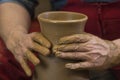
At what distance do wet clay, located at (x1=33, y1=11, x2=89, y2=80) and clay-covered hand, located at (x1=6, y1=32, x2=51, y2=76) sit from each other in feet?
0.07

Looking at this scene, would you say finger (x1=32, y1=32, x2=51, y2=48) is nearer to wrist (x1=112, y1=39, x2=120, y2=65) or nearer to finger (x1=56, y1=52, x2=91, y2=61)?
finger (x1=56, y1=52, x2=91, y2=61)

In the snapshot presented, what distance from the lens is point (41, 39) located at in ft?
2.90

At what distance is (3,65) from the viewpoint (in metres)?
1.14

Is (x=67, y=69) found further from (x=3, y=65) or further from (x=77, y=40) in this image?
(x=3, y=65)

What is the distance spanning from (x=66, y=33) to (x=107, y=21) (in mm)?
462

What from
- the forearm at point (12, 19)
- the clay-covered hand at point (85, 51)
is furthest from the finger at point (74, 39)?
the forearm at point (12, 19)

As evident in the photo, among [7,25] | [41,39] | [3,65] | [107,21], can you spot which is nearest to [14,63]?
[3,65]

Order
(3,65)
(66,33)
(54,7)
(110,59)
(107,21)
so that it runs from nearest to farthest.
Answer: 1. (66,33)
2. (110,59)
3. (3,65)
4. (107,21)
5. (54,7)

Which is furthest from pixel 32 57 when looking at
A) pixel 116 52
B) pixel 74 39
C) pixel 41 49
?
pixel 116 52

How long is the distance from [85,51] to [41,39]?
14 centimetres

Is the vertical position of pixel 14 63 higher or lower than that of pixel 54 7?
lower

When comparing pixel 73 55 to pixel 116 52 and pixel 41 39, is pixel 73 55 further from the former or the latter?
pixel 116 52

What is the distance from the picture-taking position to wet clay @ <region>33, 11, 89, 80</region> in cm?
82

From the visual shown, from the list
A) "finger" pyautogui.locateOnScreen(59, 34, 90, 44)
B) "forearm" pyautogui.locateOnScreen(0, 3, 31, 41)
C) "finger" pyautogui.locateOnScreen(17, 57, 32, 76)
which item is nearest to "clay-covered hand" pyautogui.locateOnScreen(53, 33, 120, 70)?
"finger" pyautogui.locateOnScreen(59, 34, 90, 44)
